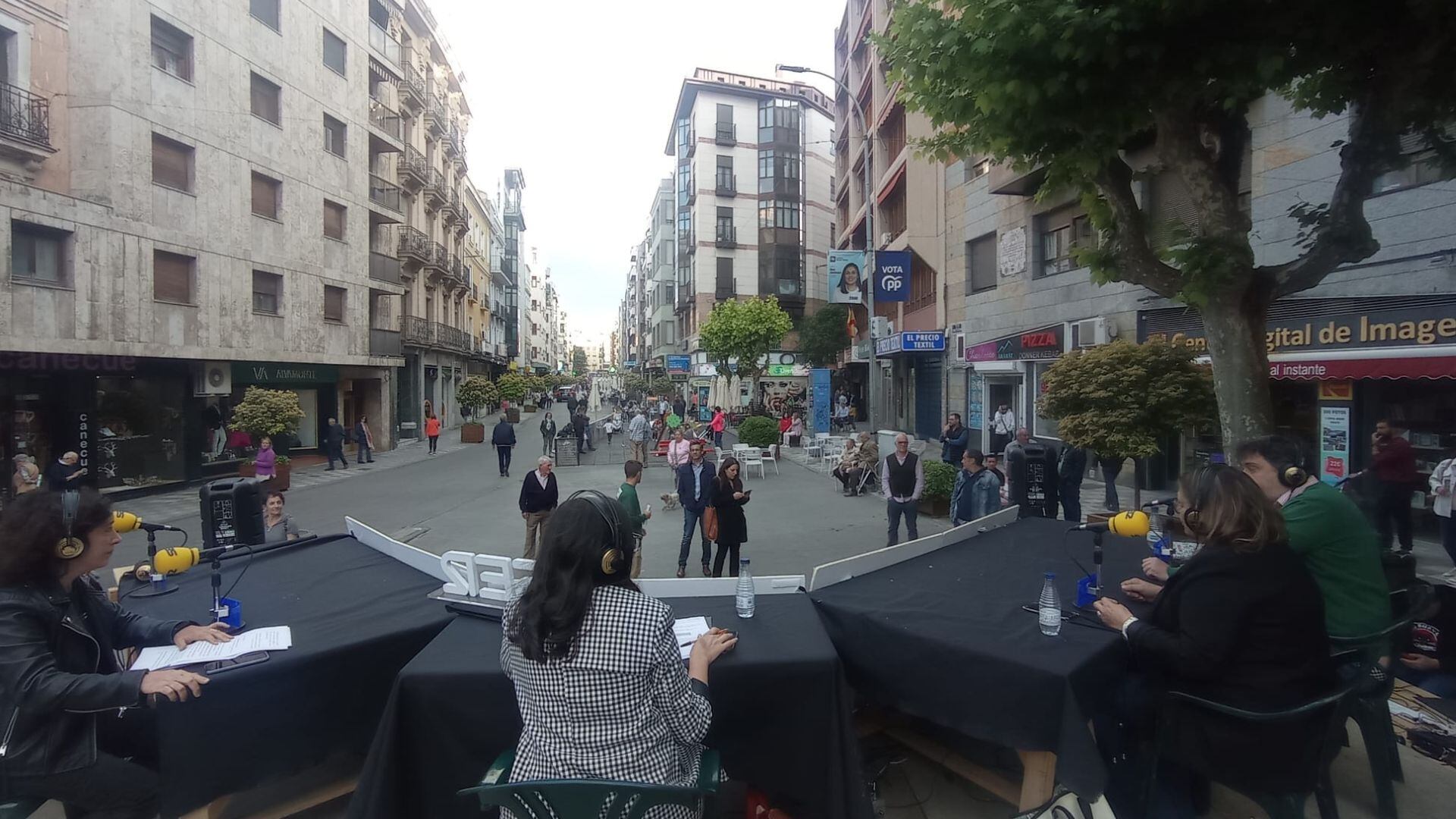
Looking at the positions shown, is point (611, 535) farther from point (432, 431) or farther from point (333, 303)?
point (432, 431)

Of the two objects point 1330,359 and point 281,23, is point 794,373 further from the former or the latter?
point 1330,359

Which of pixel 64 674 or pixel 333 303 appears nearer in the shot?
pixel 64 674

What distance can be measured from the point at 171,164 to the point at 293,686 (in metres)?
19.9

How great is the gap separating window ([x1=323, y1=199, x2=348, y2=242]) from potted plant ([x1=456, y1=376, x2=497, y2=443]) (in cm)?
975

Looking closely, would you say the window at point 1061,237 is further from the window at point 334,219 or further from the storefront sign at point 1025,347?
the window at point 334,219

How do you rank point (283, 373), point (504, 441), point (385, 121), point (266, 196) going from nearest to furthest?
point (504, 441) < point (266, 196) < point (283, 373) < point (385, 121)

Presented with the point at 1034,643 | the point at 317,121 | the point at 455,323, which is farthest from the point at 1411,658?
the point at 455,323

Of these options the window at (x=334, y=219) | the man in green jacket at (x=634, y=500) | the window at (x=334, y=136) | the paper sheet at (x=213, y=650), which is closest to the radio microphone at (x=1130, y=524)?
the paper sheet at (x=213, y=650)

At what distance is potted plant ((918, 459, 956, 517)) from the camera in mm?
12008

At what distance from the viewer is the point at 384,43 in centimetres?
2834

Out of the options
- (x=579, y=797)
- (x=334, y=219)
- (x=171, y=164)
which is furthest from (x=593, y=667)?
(x=334, y=219)

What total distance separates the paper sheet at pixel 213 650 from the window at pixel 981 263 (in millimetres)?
19696

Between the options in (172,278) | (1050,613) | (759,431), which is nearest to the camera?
(1050,613)

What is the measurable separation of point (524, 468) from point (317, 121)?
12685 mm
